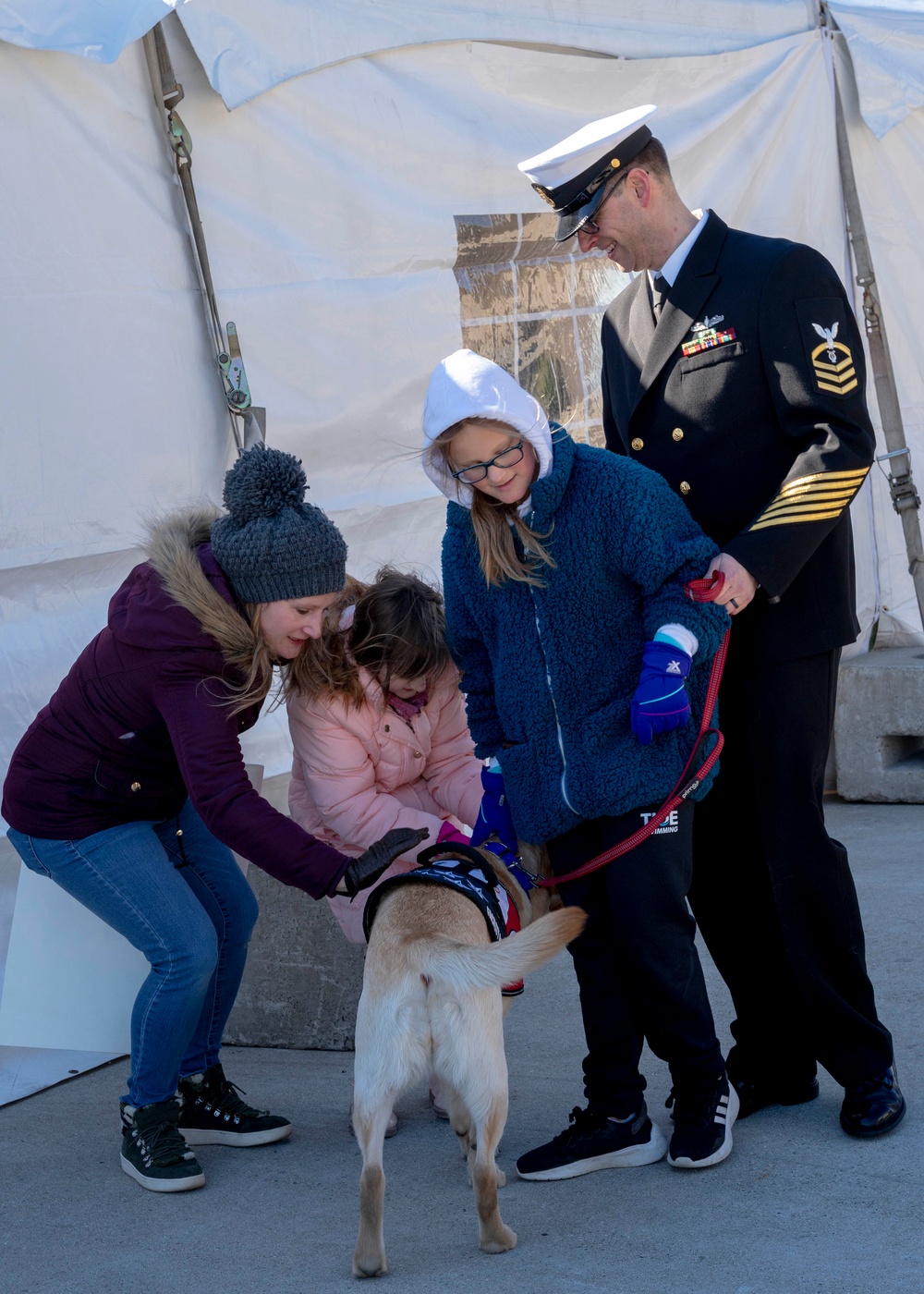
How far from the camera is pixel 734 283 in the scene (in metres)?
2.58

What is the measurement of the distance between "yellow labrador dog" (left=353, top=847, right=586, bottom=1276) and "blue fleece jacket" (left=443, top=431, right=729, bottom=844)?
1.01 ft

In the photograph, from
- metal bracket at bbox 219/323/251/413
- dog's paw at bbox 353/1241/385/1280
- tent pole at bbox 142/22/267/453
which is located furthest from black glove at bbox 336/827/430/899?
metal bracket at bbox 219/323/251/413

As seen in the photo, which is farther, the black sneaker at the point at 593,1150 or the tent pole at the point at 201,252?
the tent pole at the point at 201,252

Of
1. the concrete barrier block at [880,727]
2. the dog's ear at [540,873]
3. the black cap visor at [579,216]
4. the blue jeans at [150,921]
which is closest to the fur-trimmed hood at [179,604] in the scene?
the blue jeans at [150,921]

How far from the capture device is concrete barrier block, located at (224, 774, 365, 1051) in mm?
3488

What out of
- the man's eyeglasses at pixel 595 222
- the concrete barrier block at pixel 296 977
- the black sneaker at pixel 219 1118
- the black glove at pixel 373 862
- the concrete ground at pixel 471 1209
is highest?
the man's eyeglasses at pixel 595 222

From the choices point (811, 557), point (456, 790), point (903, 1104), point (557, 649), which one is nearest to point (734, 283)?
point (811, 557)

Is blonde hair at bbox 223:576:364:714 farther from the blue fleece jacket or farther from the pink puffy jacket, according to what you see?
the blue fleece jacket

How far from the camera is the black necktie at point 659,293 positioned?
8.84ft

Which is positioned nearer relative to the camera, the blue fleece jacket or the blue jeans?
the blue fleece jacket

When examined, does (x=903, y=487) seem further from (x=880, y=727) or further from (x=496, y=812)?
(x=496, y=812)

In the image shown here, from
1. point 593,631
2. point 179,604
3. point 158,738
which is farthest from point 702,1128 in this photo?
point 179,604

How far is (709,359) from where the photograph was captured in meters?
2.61

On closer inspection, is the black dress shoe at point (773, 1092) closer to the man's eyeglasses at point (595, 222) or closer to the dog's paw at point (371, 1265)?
the dog's paw at point (371, 1265)
